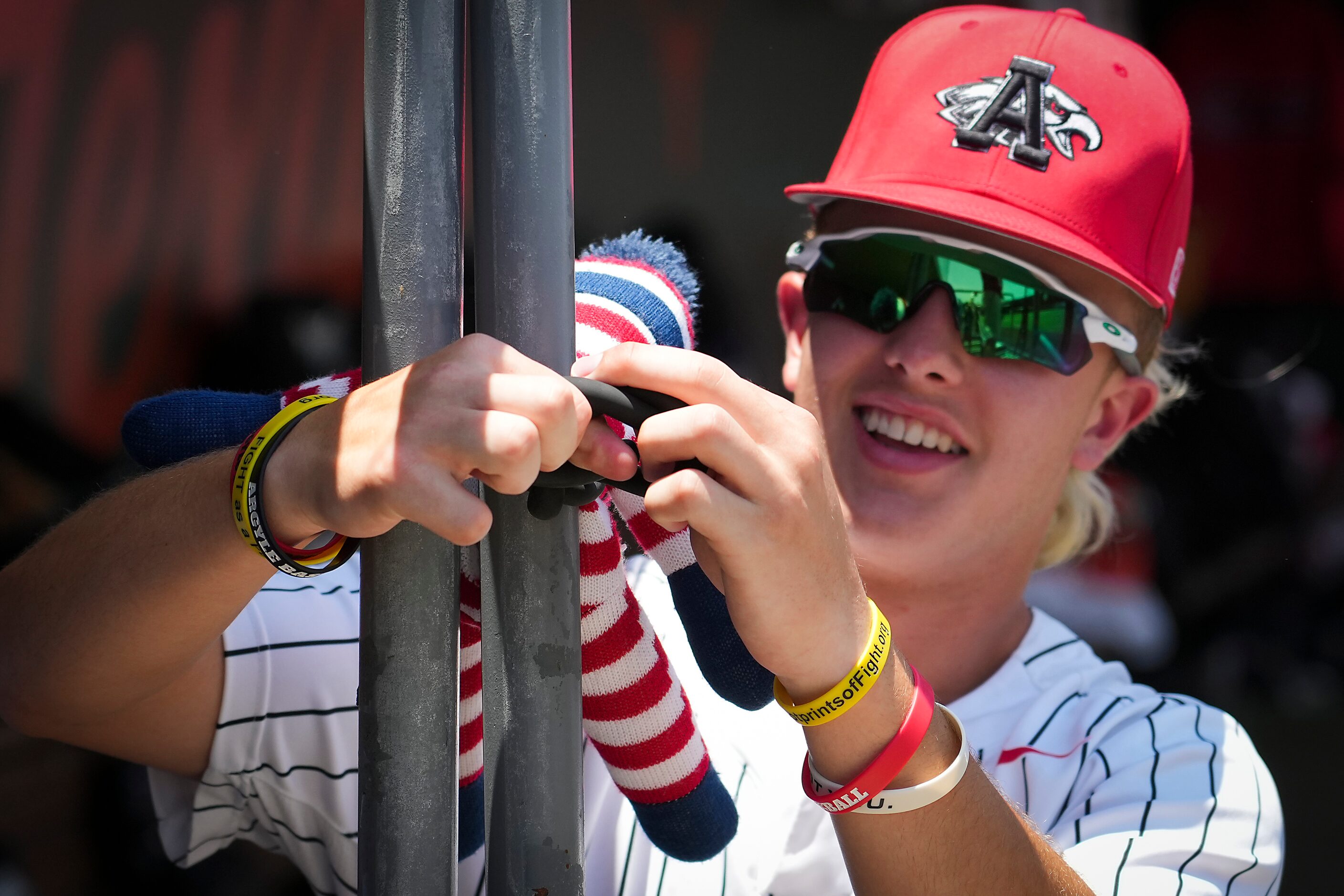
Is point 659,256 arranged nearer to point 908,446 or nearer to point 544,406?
point 544,406

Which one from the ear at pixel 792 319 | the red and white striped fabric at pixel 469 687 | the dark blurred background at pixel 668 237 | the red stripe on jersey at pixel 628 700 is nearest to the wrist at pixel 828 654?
the red stripe on jersey at pixel 628 700

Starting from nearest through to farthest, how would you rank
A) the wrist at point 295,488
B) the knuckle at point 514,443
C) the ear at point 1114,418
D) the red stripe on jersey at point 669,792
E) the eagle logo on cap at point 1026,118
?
1. the knuckle at point 514,443
2. the wrist at point 295,488
3. the red stripe on jersey at point 669,792
4. the eagle logo on cap at point 1026,118
5. the ear at point 1114,418

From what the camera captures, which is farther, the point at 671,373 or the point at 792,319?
the point at 792,319

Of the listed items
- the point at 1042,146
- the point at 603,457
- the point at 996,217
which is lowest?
the point at 603,457

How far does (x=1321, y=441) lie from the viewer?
12.5 ft

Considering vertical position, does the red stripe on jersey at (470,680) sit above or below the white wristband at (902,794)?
above

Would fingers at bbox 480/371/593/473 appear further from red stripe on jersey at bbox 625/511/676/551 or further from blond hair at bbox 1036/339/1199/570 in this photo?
blond hair at bbox 1036/339/1199/570

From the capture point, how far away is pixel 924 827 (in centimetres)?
94

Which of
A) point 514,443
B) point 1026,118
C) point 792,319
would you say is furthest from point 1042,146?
point 514,443

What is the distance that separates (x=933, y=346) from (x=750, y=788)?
651mm

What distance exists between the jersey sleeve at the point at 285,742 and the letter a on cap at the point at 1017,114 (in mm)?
1084

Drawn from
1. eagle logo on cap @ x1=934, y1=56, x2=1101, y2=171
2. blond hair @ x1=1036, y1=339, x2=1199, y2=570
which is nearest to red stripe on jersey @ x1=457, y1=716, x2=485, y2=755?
eagle logo on cap @ x1=934, y1=56, x2=1101, y2=171

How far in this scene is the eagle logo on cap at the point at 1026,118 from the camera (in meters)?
1.55

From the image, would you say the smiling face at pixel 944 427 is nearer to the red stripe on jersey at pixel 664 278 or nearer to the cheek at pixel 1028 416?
the cheek at pixel 1028 416
